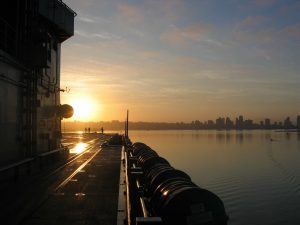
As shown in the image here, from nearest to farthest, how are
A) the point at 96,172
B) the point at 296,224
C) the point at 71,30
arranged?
the point at 96,172 < the point at 296,224 < the point at 71,30

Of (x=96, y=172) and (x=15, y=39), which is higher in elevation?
(x=15, y=39)

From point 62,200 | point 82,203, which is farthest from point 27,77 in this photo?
point 82,203

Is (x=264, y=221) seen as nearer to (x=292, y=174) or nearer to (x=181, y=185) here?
(x=181, y=185)

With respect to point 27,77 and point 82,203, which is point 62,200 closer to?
point 82,203

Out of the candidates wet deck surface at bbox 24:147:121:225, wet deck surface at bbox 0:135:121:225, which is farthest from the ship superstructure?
wet deck surface at bbox 24:147:121:225

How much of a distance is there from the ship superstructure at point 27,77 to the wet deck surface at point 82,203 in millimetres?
3642

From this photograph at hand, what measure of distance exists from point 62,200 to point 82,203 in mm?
1040

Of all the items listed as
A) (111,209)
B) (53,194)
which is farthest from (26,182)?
(111,209)

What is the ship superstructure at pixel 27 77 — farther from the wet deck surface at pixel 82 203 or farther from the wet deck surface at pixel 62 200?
the wet deck surface at pixel 82 203

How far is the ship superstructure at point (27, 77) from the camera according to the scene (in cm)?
1809

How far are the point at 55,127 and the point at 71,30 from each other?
8049 millimetres

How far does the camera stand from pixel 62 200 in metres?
14.2

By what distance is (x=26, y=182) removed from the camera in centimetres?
1872

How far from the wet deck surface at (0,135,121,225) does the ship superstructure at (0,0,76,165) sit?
7.48 feet
